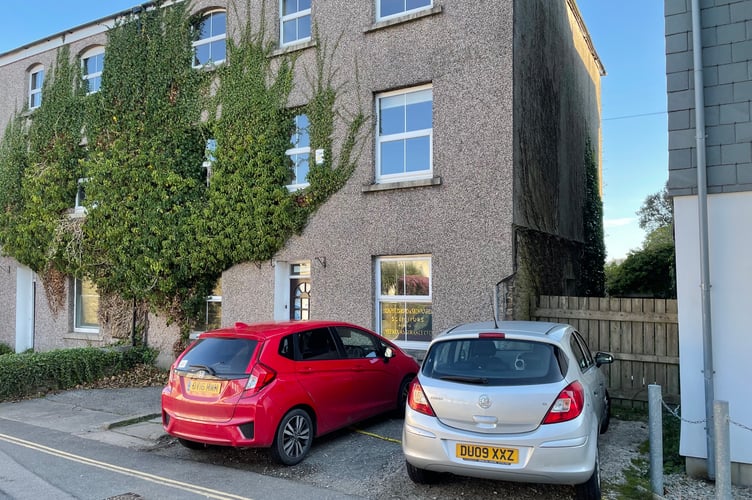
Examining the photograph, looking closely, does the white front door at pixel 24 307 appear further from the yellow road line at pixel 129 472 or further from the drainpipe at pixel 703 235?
the drainpipe at pixel 703 235

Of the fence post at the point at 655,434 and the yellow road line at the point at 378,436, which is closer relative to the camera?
the fence post at the point at 655,434

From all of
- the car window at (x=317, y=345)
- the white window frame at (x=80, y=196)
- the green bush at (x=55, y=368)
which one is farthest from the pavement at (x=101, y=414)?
the white window frame at (x=80, y=196)

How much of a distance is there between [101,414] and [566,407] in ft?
26.1

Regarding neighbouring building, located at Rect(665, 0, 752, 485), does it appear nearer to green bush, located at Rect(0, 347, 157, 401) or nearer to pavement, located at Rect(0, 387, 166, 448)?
pavement, located at Rect(0, 387, 166, 448)

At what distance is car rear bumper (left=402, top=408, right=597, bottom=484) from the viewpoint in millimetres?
4730

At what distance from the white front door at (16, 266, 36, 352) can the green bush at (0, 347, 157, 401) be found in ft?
20.7

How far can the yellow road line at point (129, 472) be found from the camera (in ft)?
18.4

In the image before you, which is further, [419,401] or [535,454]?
[419,401]

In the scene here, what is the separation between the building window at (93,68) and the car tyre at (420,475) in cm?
1435

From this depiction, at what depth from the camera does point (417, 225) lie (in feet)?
34.4

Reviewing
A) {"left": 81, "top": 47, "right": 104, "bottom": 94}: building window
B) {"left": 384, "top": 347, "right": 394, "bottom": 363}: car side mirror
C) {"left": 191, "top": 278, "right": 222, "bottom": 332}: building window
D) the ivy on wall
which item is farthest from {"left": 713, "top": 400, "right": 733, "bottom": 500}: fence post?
{"left": 81, "top": 47, "right": 104, "bottom": 94}: building window

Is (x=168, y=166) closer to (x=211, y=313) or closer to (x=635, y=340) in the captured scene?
(x=211, y=313)

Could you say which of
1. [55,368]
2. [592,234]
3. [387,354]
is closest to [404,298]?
[387,354]

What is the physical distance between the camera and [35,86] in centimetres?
1766
